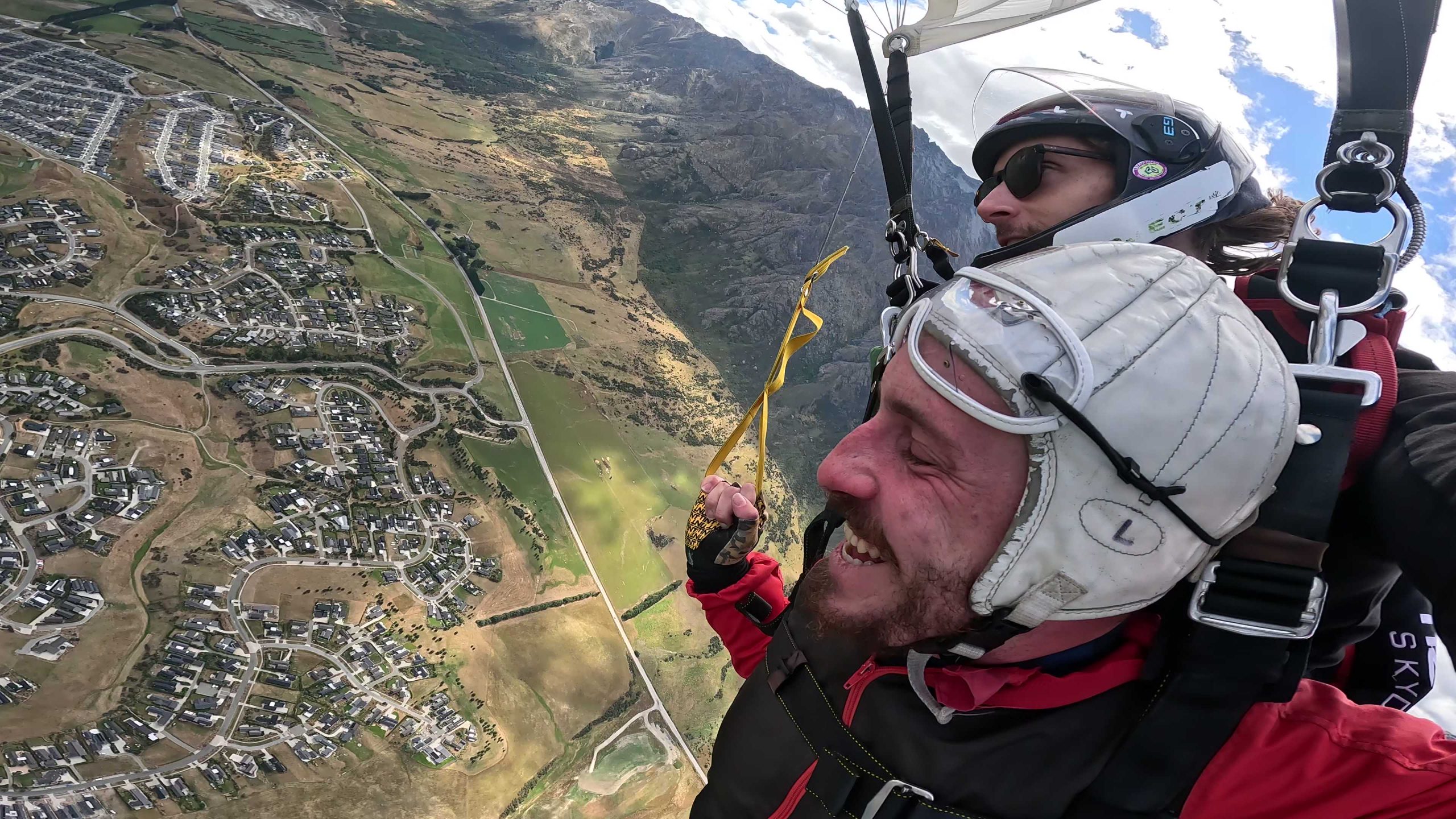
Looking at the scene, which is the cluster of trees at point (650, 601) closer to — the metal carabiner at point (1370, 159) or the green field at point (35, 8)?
the metal carabiner at point (1370, 159)

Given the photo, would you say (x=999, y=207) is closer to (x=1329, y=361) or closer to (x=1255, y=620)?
(x=1329, y=361)

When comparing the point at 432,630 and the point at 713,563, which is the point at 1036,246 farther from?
the point at 432,630

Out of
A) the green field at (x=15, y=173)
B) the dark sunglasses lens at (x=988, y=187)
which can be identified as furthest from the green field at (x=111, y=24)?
the dark sunglasses lens at (x=988, y=187)

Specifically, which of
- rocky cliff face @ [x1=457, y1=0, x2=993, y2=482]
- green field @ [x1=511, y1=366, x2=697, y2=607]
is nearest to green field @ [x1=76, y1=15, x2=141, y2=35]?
green field @ [x1=511, y1=366, x2=697, y2=607]

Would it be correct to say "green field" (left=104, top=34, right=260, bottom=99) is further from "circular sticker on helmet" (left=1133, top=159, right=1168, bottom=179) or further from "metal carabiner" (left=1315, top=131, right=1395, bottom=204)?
"metal carabiner" (left=1315, top=131, right=1395, bottom=204)

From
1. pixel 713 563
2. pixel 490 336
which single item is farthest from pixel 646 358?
pixel 713 563

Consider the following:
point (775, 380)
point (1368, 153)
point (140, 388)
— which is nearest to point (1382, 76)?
point (1368, 153)
